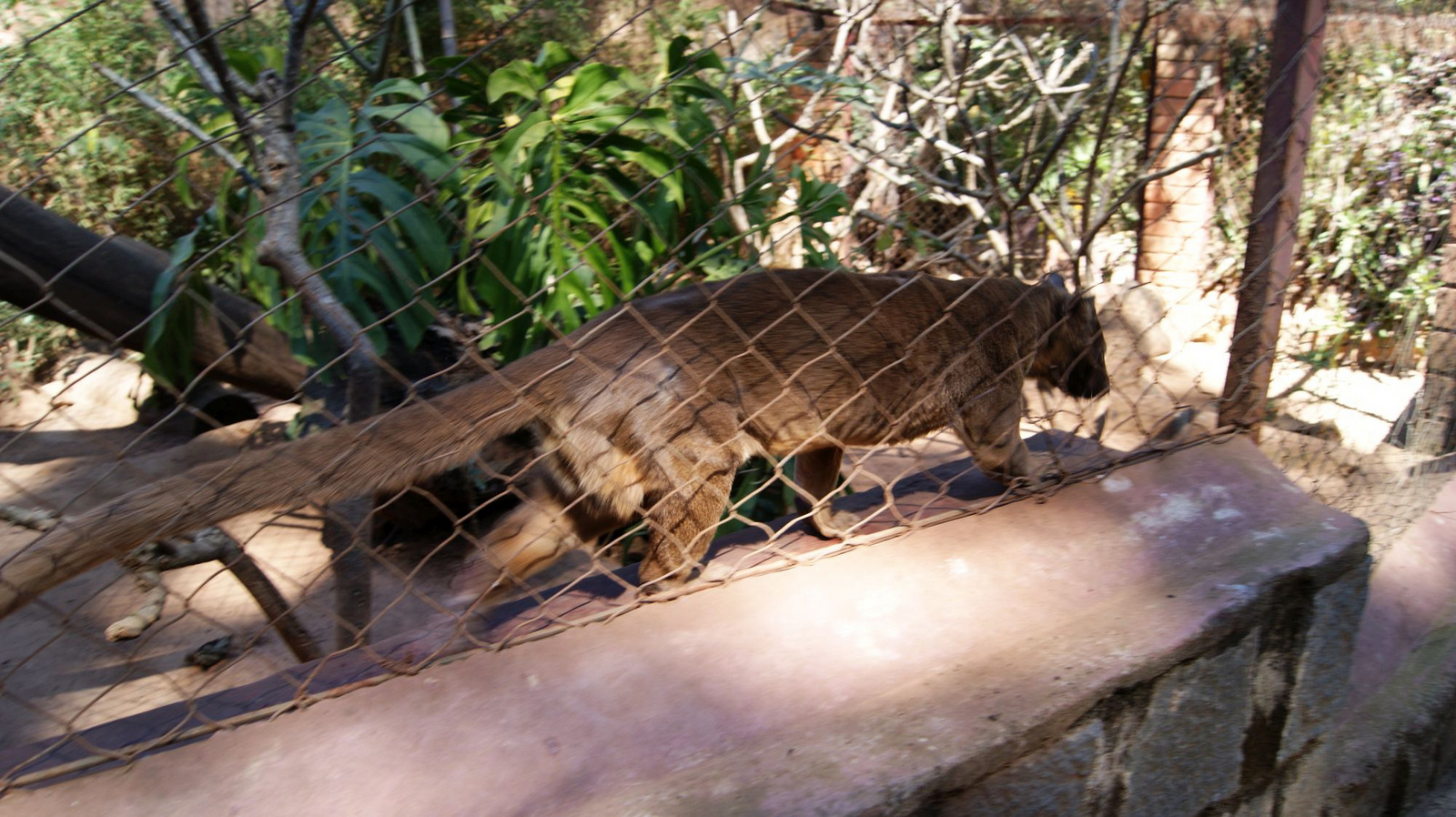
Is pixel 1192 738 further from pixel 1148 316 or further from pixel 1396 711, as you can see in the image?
pixel 1148 316

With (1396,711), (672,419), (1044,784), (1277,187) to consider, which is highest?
(1277,187)

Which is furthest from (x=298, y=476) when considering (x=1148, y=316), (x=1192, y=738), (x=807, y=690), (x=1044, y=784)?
(x=1148, y=316)

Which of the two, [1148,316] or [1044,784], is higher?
[1044,784]

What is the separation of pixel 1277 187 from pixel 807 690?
1.66m

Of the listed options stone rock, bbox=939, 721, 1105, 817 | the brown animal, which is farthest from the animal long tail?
stone rock, bbox=939, 721, 1105, 817

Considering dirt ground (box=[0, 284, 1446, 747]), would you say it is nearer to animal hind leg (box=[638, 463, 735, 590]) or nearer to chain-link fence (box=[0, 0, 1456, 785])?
chain-link fence (box=[0, 0, 1456, 785])

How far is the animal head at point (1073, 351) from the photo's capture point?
3.23 metres

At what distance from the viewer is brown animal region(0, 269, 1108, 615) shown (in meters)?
1.73

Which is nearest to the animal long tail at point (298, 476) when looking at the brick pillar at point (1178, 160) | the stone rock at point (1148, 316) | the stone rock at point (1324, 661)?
the stone rock at point (1324, 661)

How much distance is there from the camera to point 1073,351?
334cm

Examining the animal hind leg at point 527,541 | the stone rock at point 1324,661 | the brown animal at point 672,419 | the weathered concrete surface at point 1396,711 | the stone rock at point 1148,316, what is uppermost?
the brown animal at point 672,419

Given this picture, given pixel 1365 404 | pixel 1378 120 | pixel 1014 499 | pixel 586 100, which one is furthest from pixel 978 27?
pixel 1014 499

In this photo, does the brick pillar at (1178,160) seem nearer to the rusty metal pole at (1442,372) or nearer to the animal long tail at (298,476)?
the rusty metal pole at (1442,372)

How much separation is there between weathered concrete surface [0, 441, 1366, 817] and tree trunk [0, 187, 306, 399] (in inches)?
66.2
